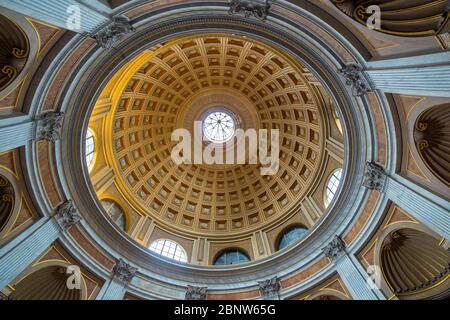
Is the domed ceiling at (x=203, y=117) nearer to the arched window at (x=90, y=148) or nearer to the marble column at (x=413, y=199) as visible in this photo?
the arched window at (x=90, y=148)

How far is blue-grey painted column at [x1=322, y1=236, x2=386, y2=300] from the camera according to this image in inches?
560

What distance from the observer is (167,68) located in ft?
83.0

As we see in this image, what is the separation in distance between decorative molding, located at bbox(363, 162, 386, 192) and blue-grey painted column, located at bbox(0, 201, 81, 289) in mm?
15329

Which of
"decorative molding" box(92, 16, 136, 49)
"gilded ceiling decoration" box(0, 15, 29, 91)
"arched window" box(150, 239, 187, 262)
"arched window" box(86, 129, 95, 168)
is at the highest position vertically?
"arched window" box(86, 129, 95, 168)

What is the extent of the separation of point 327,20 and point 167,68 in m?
16.4

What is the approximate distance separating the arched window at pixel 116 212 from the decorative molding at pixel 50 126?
30.8 ft

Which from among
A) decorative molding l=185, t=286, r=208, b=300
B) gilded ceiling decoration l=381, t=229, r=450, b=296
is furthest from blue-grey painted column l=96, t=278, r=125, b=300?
gilded ceiling decoration l=381, t=229, r=450, b=296

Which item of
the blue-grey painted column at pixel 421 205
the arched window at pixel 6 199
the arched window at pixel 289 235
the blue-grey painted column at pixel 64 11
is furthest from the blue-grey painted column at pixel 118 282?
the blue-grey painted column at pixel 421 205

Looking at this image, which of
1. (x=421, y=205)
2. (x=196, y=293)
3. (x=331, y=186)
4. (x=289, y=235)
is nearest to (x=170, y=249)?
(x=196, y=293)

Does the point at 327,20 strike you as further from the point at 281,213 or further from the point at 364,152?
the point at 281,213

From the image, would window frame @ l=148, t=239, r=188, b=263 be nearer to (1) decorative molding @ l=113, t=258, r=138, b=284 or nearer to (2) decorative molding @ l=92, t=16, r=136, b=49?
(1) decorative molding @ l=113, t=258, r=138, b=284
